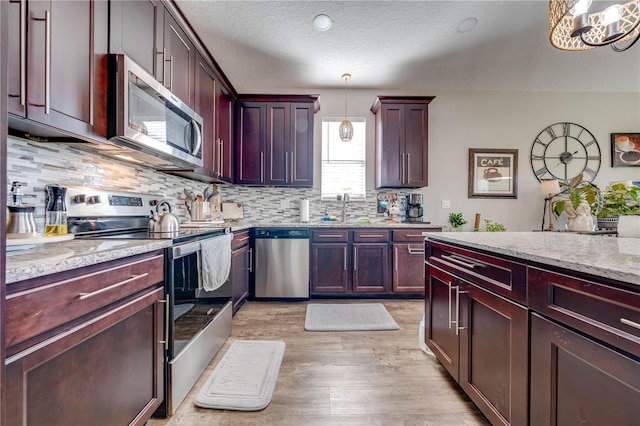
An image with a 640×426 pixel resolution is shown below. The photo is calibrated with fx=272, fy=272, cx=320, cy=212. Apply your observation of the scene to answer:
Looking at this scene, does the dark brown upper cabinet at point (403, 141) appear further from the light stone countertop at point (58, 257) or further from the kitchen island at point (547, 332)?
the light stone countertop at point (58, 257)

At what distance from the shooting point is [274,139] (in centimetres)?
342

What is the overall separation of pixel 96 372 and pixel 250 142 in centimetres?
286

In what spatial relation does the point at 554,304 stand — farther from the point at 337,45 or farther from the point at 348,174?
the point at 348,174

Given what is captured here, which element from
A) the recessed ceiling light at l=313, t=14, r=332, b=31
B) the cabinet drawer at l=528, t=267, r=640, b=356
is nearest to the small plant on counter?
the cabinet drawer at l=528, t=267, r=640, b=356

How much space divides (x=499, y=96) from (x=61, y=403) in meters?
5.05

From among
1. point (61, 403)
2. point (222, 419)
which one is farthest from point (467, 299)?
point (61, 403)

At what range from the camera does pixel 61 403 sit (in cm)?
82

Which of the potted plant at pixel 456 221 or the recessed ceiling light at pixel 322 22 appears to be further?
the potted plant at pixel 456 221

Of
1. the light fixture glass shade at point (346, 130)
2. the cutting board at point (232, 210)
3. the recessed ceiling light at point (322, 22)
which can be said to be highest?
the recessed ceiling light at point (322, 22)

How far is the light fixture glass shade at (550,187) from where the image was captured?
Result: 140 inches

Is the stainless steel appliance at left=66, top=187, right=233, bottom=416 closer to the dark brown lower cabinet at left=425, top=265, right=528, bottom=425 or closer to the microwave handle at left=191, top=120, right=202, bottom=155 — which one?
the microwave handle at left=191, top=120, right=202, bottom=155

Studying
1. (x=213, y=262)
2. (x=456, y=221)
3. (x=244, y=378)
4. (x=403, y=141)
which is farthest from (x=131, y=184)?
(x=456, y=221)

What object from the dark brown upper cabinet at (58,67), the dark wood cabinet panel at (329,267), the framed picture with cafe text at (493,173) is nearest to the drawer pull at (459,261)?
the dark wood cabinet panel at (329,267)

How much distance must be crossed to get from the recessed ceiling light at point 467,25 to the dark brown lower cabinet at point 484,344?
2235 millimetres
